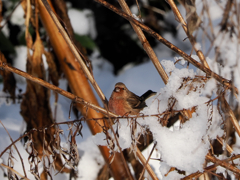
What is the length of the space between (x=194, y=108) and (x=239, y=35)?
0.47 m

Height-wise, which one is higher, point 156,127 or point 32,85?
point 32,85

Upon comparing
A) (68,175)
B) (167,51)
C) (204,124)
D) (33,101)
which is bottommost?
(204,124)

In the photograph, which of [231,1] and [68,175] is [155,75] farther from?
[231,1]

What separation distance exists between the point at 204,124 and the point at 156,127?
7.7 inches

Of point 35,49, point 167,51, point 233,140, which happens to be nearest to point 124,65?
point 167,51

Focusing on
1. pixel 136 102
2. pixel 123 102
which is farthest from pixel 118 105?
pixel 136 102

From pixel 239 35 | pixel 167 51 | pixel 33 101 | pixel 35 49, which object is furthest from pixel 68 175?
pixel 167 51

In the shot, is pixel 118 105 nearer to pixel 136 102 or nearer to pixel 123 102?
pixel 123 102

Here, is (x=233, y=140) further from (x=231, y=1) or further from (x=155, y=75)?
(x=231, y=1)

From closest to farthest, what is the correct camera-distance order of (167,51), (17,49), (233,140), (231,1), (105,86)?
1. (231,1)
2. (233,140)
3. (105,86)
4. (17,49)
5. (167,51)

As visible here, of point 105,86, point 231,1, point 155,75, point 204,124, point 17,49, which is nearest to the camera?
point 231,1

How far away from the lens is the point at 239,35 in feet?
2.23

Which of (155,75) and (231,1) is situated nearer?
(231,1)

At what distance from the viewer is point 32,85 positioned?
7.50ft
